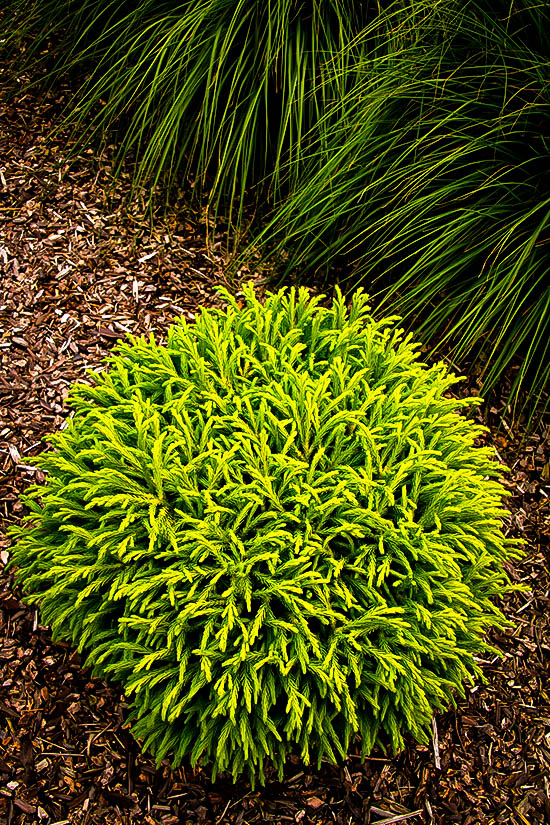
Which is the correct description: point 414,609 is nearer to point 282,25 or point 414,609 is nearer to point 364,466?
point 364,466

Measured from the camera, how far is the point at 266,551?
6.12 ft

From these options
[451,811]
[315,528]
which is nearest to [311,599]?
[315,528]

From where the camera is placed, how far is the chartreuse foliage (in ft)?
5.99

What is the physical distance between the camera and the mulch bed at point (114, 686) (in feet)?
7.03

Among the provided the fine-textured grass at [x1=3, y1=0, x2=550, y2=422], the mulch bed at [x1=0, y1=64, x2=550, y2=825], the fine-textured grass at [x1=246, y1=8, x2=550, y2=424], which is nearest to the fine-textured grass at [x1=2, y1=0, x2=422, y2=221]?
the fine-textured grass at [x1=3, y1=0, x2=550, y2=422]

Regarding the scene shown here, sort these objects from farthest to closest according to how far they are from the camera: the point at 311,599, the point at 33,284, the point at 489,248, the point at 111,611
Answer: the point at 33,284, the point at 489,248, the point at 111,611, the point at 311,599

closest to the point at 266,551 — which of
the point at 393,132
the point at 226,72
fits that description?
the point at 393,132

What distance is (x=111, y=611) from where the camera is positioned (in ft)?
6.69

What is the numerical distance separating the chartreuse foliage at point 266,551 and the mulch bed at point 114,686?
0.18 m

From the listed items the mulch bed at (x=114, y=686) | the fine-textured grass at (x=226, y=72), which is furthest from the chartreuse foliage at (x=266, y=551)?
the fine-textured grass at (x=226, y=72)

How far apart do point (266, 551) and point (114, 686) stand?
2.91 feet

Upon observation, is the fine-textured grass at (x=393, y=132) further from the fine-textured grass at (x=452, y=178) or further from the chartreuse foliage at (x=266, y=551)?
the chartreuse foliage at (x=266, y=551)

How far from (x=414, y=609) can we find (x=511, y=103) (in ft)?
8.16

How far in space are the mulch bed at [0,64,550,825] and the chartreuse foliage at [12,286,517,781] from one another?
176 millimetres
